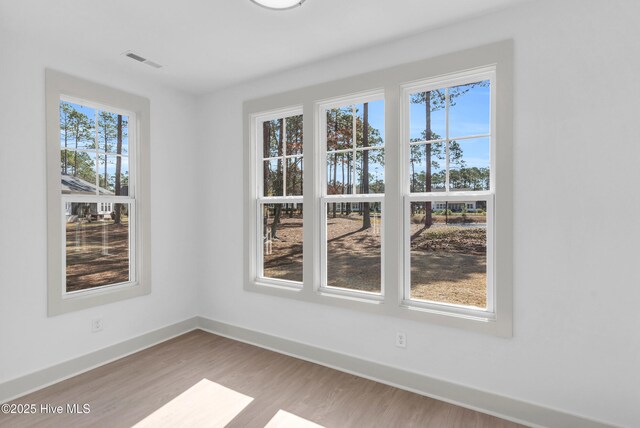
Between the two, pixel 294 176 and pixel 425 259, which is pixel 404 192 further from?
pixel 294 176

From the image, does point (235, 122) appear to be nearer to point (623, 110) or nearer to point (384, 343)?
point (384, 343)

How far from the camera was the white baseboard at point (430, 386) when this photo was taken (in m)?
2.16

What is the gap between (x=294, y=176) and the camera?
11.1 ft

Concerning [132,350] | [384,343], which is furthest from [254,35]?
A: [132,350]

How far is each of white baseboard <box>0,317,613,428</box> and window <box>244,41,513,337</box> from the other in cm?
46

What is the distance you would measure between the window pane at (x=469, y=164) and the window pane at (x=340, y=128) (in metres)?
0.91

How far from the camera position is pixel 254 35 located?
2.58 meters

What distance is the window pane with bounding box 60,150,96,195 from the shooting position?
290 cm

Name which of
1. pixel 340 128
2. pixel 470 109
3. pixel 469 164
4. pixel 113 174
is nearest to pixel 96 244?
pixel 113 174

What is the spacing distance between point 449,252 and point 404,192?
23.2 inches

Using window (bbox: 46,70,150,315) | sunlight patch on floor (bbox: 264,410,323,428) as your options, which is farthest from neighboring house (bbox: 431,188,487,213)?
window (bbox: 46,70,150,315)

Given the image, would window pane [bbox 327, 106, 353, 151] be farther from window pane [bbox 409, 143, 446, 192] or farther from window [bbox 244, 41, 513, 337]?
window pane [bbox 409, 143, 446, 192]

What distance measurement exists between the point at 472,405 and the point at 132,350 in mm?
3087

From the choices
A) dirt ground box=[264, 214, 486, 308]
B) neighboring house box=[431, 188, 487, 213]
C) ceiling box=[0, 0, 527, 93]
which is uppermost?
ceiling box=[0, 0, 527, 93]
